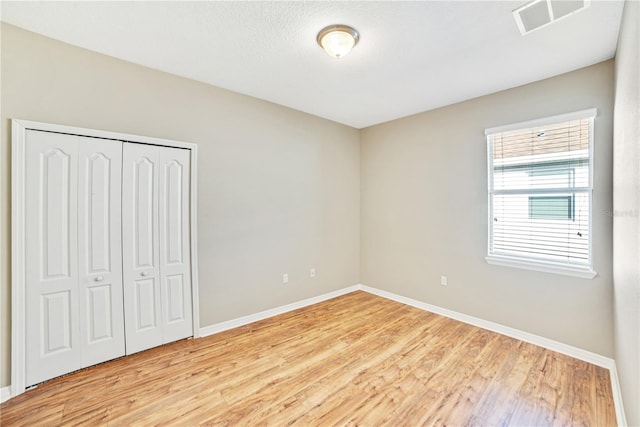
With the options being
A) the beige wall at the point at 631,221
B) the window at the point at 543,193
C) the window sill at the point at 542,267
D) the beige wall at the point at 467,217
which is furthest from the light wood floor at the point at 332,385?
the window at the point at 543,193

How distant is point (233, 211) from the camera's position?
3293 millimetres

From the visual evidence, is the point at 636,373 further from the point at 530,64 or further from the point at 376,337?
the point at 530,64

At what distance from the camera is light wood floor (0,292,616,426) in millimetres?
1890

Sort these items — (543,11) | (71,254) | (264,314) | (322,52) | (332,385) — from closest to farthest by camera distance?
(543,11) → (332,385) → (71,254) → (322,52) → (264,314)

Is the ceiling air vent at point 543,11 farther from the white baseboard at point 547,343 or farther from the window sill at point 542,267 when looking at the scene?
the white baseboard at point 547,343

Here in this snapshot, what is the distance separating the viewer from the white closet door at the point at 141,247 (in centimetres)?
259

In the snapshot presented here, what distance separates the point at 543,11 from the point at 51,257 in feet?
13.6

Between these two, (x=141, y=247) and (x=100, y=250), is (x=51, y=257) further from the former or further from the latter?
(x=141, y=247)

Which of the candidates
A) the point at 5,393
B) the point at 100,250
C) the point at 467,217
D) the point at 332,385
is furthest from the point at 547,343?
the point at 5,393

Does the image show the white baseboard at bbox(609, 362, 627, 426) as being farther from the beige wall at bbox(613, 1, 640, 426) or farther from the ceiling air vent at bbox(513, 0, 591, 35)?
the ceiling air vent at bbox(513, 0, 591, 35)

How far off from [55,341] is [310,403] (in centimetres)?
215

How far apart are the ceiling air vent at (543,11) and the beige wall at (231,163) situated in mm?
2644

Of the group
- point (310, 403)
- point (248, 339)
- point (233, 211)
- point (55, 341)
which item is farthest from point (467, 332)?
point (55, 341)

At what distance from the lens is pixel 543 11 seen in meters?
1.88
